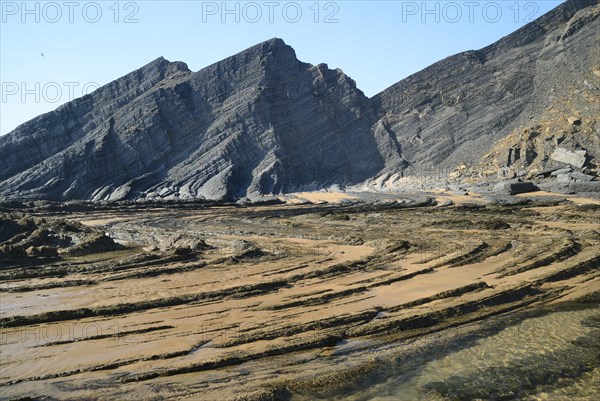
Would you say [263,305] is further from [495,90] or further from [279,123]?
[495,90]

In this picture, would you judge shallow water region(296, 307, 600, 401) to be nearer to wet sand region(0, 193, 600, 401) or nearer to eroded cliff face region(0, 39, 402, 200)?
wet sand region(0, 193, 600, 401)

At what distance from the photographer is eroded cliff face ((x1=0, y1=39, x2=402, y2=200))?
6269 centimetres

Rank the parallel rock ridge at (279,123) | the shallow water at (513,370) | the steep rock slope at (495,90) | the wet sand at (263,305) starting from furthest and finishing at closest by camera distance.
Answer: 1. the parallel rock ridge at (279,123)
2. the steep rock slope at (495,90)
3. the wet sand at (263,305)
4. the shallow water at (513,370)

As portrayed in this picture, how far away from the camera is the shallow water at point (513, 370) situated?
827 cm

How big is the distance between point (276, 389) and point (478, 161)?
53.4 metres

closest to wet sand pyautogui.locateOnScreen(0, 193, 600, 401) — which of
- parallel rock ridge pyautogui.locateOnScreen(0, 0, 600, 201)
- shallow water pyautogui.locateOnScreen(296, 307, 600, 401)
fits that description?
shallow water pyautogui.locateOnScreen(296, 307, 600, 401)

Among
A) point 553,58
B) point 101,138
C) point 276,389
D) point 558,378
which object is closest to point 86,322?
point 276,389

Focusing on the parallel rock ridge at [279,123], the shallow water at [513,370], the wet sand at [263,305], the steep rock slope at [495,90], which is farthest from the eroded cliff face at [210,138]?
the shallow water at [513,370]

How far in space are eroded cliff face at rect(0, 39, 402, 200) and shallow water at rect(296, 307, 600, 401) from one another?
49427 mm

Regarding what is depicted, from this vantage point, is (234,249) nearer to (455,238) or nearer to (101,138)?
(455,238)

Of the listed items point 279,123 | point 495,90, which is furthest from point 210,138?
point 495,90

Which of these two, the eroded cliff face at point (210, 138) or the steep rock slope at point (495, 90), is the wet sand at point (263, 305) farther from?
the eroded cliff face at point (210, 138)

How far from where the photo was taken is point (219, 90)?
236 ft

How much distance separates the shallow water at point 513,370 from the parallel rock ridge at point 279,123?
49.7m
